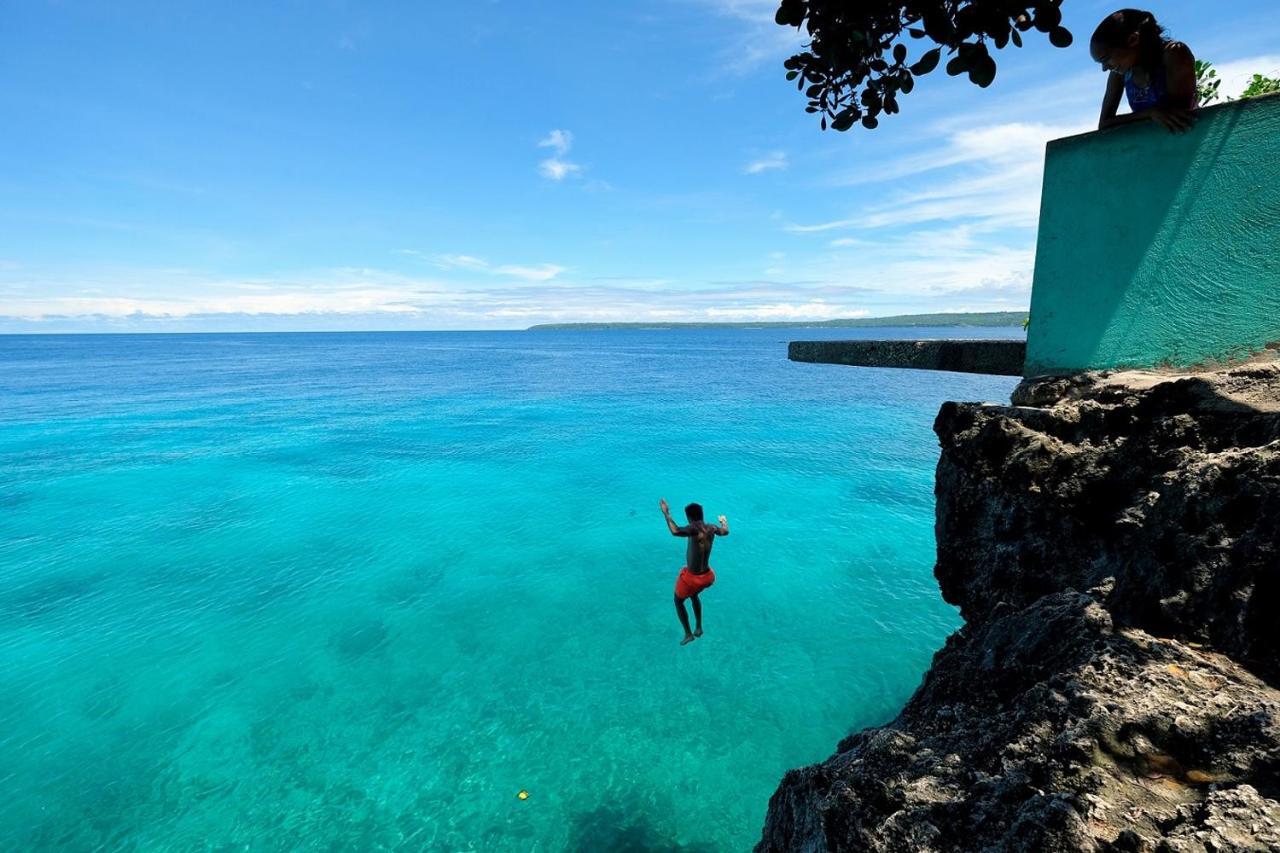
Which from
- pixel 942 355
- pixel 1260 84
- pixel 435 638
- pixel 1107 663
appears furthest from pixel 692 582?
pixel 1260 84

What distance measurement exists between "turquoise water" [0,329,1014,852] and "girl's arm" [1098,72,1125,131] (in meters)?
10.3

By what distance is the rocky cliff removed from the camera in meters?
2.39

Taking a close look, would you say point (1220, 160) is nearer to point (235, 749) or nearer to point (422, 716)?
point (422, 716)

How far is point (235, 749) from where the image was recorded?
33.1ft

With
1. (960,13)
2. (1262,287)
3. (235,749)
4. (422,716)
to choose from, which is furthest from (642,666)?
A: (960,13)

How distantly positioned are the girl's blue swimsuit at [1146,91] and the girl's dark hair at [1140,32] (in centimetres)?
9

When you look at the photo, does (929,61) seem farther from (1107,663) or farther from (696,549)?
(696,549)

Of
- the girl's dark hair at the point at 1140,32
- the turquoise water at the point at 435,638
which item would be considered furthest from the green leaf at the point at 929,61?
the turquoise water at the point at 435,638

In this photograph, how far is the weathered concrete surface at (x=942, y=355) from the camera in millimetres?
5711

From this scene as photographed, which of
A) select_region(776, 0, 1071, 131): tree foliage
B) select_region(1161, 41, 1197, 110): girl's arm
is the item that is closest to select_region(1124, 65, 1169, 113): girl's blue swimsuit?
select_region(1161, 41, 1197, 110): girl's arm

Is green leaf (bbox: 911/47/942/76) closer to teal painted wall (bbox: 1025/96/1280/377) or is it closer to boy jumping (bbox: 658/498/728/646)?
teal painted wall (bbox: 1025/96/1280/377)

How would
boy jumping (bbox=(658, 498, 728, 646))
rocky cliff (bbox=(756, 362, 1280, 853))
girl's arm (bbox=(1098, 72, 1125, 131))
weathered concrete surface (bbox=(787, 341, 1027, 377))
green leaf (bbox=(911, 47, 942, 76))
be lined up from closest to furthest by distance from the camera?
rocky cliff (bbox=(756, 362, 1280, 853)) → green leaf (bbox=(911, 47, 942, 76)) → girl's arm (bbox=(1098, 72, 1125, 131)) → weathered concrete surface (bbox=(787, 341, 1027, 377)) → boy jumping (bbox=(658, 498, 728, 646))

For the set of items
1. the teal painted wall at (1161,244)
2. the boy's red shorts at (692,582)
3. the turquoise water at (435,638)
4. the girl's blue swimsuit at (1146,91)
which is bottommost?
the turquoise water at (435,638)

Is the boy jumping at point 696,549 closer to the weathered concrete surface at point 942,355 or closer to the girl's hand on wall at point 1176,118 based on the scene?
the weathered concrete surface at point 942,355
